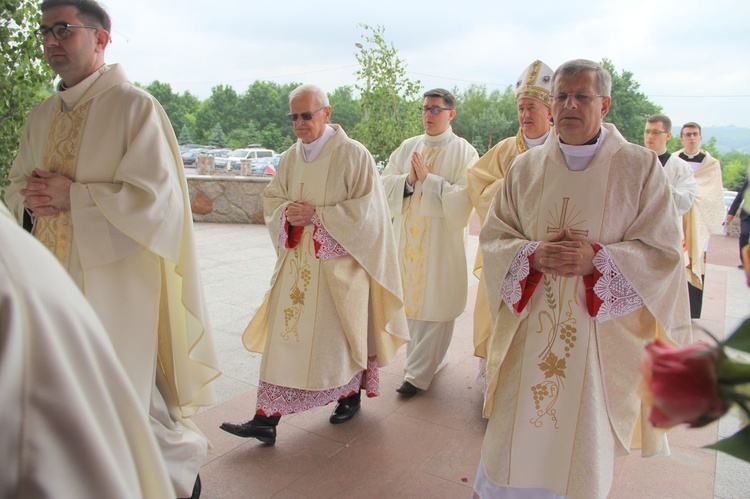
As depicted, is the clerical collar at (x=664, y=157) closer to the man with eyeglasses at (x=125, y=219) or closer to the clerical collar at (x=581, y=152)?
the clerical collar at (x=581, y=152)

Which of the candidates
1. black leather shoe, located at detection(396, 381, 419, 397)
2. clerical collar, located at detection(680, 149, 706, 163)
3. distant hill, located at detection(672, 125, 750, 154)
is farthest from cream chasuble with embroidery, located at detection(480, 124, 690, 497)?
clerical collar, located at detection(680, 149, 706, 163)

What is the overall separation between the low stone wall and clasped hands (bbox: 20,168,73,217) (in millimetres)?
9102

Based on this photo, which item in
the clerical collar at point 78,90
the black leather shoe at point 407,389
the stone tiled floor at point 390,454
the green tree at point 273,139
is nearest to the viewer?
the clerical collar at point 78,90

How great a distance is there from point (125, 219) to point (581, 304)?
75.0 inches

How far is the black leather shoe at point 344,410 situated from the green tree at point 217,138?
4024 cm

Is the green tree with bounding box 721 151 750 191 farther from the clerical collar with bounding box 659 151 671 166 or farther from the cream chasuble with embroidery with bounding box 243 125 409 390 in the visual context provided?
the cream chasuble with embroidery with bounding box 243 125 409 390

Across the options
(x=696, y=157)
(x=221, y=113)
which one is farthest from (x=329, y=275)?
(x=221, y=113)

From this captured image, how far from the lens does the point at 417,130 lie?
8.10 metres

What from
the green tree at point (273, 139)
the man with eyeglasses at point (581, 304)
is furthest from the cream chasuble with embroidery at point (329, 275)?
the green tree at point (273, 139)

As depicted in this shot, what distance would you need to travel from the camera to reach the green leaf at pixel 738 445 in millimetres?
687

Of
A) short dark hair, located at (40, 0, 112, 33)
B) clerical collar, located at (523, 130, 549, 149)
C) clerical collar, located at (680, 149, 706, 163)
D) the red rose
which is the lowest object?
the red rose

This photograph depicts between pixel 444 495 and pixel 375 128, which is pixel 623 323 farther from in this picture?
pixel 375 128

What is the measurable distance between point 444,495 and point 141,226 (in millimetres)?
1865

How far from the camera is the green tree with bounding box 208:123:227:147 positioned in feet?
138
